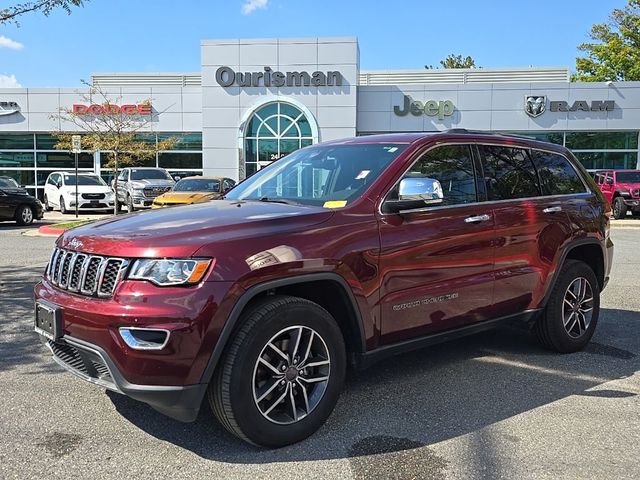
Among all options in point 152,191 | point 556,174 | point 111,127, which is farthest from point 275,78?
point 556,174

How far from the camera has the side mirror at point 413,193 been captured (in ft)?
12.3

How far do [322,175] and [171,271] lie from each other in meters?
1.70

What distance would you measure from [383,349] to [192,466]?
1.35 meters

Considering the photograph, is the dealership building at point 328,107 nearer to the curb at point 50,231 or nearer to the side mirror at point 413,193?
the curb at point 50,231

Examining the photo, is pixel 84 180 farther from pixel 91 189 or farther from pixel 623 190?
pixel 623 190

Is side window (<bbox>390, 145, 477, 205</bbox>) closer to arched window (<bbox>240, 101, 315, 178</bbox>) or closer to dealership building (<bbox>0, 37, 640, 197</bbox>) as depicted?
dealership building (<bbox>0, 37, 640, 197</bbox>)

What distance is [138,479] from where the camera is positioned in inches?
117

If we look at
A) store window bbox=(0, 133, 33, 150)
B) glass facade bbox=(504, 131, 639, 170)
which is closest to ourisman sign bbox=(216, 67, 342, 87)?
glass facade bbox=(504, 131, 639, 170)

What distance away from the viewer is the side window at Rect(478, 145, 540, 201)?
461cm

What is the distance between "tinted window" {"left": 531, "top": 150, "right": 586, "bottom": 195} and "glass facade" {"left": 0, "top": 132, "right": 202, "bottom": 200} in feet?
80.7

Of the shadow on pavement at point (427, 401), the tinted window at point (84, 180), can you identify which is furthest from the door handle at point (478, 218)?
the tinted window at point (84, 180)

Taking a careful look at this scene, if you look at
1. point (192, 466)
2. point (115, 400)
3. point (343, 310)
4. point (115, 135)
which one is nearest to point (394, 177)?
point (343, 310)

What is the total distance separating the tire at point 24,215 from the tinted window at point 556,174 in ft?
56.0

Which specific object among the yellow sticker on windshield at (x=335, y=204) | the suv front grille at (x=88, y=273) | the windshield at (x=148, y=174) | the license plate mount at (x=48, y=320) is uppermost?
the windshield at (x=148, y=174)
